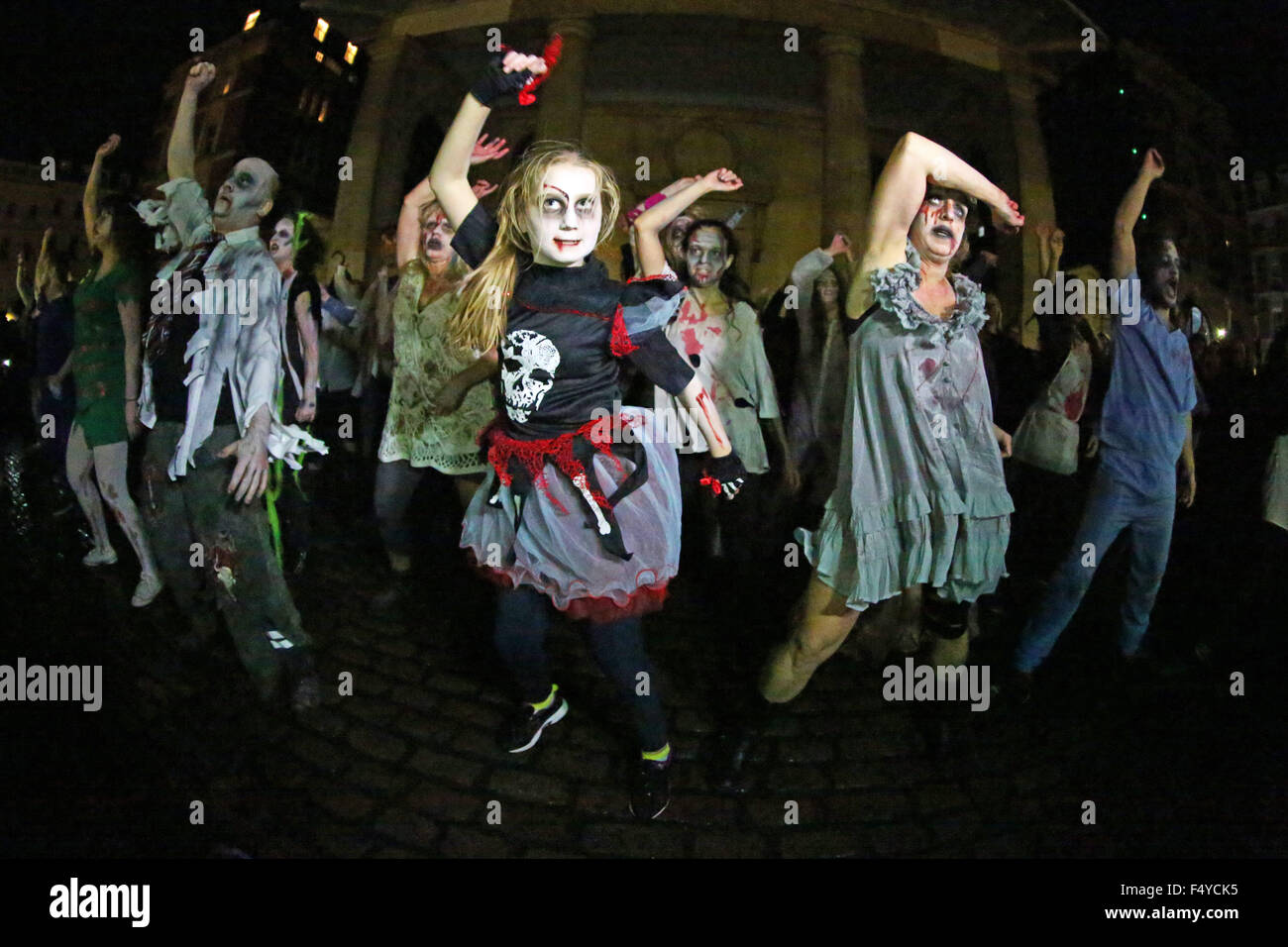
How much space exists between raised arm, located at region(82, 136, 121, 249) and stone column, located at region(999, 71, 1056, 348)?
3.15 m

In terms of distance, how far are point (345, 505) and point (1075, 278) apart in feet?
8.23

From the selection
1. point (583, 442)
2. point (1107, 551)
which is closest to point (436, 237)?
point (583, 442)

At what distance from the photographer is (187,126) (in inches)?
110

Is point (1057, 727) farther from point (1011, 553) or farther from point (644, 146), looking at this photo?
point (644, 146)

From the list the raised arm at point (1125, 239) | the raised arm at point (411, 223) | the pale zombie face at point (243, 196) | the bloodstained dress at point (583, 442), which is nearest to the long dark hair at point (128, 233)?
the pale zombie face at point (243, 196)

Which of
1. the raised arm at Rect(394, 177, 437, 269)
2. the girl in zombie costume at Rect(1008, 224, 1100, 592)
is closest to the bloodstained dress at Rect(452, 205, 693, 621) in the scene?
the raised arm at Rect(394, 177, 437, 269)

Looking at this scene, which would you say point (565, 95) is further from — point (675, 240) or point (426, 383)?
point (426, 383)

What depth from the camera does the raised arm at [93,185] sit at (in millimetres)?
2906

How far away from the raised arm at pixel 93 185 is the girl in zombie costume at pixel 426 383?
4.24ft

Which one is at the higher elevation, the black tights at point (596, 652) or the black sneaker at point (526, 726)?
the black tights at point (596, 652)

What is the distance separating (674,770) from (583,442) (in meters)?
1.11

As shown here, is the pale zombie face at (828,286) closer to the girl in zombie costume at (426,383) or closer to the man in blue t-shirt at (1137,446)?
the man in blue t-shirt at (1137,446)
